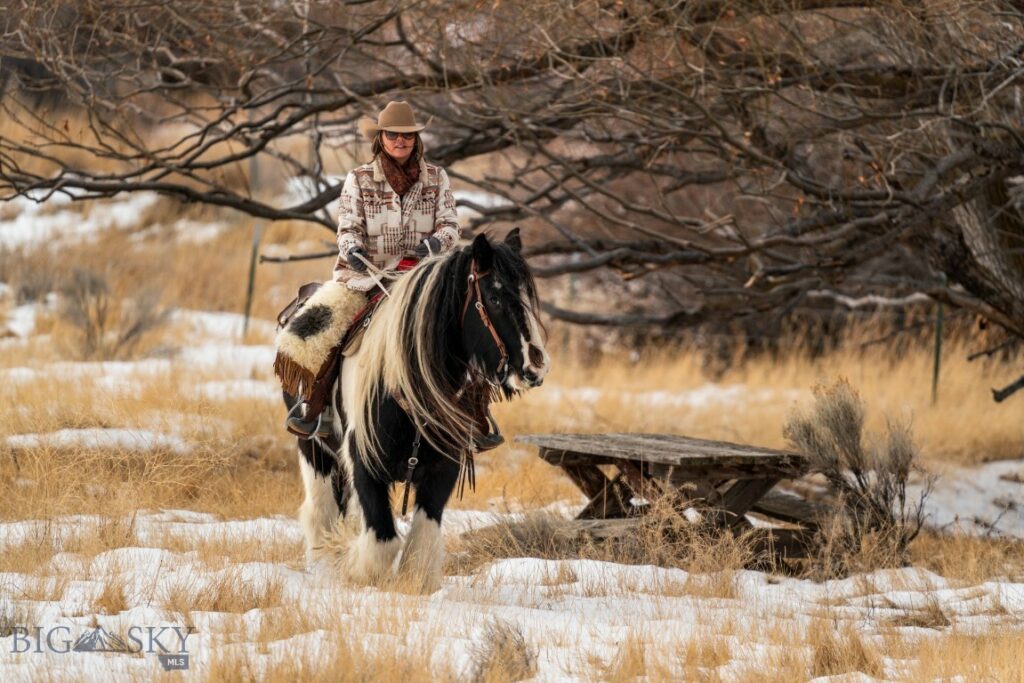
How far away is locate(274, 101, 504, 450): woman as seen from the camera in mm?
6059

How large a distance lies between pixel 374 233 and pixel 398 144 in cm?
44

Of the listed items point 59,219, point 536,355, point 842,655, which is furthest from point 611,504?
point 59,219

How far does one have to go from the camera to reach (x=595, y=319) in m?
10.0

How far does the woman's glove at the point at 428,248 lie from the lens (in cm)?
591

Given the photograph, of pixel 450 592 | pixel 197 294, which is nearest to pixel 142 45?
pixel 450 592

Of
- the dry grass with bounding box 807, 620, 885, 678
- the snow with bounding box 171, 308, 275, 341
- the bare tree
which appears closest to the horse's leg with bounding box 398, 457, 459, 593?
the dry grass with bounding box 807, 620, 885, 678

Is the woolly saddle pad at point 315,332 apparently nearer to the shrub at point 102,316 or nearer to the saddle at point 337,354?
the saddle at point 337,354

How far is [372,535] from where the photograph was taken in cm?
584

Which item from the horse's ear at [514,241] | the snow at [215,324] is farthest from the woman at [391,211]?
the snow at [215,324]

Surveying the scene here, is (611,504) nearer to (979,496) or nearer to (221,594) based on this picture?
(221,594)

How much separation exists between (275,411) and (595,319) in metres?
2.61

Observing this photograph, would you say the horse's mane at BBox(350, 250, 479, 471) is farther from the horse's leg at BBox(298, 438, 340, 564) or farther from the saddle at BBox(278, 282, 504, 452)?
the horse's leg at BBox(298, 438, 340, 564)

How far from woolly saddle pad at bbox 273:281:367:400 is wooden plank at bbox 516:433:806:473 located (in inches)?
66.2

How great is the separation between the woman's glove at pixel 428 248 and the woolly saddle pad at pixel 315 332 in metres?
0.35
